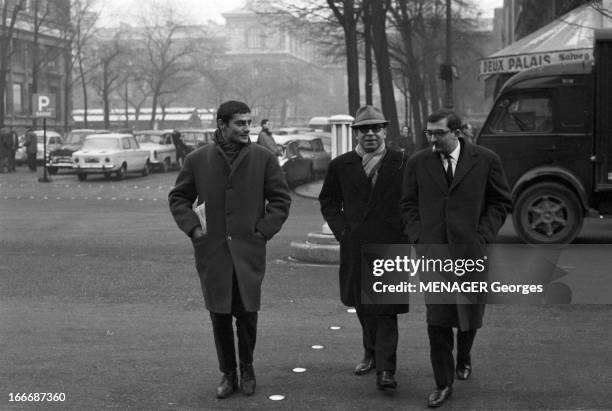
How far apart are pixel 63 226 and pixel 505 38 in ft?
191

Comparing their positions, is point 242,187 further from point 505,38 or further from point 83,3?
point 505,38

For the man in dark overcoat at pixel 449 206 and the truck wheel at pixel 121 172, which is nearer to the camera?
the man in dark overcoat at pixel 449 206

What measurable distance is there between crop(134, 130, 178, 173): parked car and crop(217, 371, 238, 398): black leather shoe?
3120 centimetres

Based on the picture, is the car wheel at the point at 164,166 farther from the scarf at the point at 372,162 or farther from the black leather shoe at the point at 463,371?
the black leather shoe at the point at 463,371

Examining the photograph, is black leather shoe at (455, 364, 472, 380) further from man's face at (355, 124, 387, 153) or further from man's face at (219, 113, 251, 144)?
man's face at (219, 113, 251, 144)

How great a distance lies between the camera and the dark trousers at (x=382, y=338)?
646 cm

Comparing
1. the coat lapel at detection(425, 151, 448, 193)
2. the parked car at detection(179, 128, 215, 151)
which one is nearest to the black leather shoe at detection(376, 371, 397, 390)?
the coat lapel at detection(425, 151, 448, 193)

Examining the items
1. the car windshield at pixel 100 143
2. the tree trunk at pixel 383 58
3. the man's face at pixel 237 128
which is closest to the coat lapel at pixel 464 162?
the man's face at pixel 237 128

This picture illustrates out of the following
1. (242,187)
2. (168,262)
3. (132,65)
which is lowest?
(168,262)

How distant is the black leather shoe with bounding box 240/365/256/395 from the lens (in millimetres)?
6445

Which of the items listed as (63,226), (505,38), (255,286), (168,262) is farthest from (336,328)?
(505,38)

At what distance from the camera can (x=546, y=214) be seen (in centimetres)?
1428

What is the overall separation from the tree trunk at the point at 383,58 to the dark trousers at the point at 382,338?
72.2 ft

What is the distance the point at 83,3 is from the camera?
57.8 m
